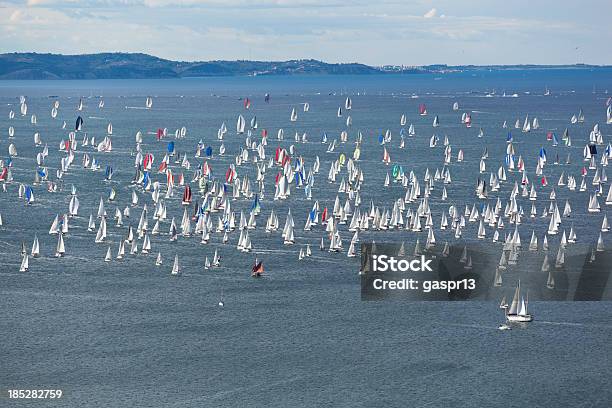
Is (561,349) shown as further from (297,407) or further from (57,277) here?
(57,277)

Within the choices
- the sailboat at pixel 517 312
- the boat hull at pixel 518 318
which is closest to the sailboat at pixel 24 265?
the sailboat at pixel 517 312

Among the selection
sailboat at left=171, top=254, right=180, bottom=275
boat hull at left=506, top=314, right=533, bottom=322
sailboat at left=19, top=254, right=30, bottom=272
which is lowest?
sailboat at left=19, top=254, right=30, bottom=272

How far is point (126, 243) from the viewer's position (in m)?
136

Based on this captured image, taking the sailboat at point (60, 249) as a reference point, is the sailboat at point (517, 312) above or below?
above

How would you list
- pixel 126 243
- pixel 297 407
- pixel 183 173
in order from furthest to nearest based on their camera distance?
pixel 183 173 → pixel 126 243 → pixel 297 407

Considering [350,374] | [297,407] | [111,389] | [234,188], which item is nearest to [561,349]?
[350,374]

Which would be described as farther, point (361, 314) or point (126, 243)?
point (126, 243)

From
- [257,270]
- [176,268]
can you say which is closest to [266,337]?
[257,270]

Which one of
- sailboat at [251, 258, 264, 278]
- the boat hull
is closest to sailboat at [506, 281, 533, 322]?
the boat hull

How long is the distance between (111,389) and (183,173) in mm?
109300

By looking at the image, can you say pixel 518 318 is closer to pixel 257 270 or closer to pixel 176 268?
pixel 257 270

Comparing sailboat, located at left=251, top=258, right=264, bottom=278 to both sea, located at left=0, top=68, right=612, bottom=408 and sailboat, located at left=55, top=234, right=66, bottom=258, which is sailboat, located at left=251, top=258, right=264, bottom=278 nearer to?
sea, located at left=0, top=68, right=612, bottom=408

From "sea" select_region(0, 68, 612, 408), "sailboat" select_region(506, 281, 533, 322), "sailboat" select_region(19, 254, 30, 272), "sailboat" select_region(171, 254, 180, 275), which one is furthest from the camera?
"sailboat" select_region(19, 254, 30, 272)

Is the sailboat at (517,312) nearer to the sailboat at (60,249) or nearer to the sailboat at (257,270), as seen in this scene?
the sailboat at (257,270)
